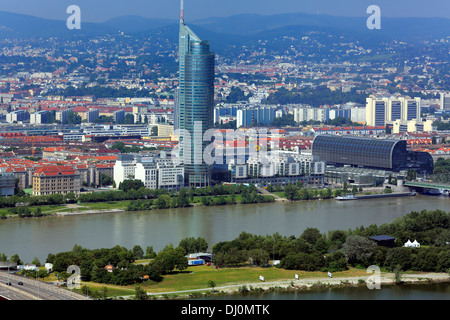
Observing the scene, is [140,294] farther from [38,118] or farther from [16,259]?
[38,118]

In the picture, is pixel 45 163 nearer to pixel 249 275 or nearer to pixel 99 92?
pixel 249 275

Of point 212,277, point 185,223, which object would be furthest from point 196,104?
point 212,277

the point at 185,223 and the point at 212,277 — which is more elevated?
the point at 185,223

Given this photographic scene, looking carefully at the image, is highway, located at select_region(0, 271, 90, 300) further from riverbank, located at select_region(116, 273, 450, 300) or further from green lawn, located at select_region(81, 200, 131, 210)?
green lawn, located at select_region(81, 200, 131, 210)

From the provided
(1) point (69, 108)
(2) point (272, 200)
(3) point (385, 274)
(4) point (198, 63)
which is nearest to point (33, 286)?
(3) point (385, 274)

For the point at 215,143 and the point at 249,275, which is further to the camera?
the point at 215,143
